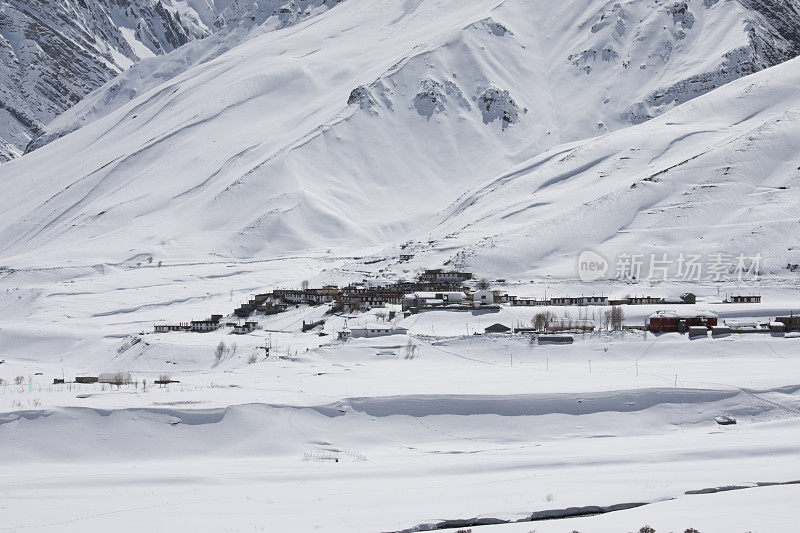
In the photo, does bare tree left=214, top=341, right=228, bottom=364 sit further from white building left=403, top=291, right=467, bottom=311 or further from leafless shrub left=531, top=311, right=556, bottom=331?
leafless shrub left=531, top=311, right=556, bottom=331

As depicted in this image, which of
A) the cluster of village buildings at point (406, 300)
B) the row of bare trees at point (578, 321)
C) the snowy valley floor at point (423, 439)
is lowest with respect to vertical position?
the snowy valley floor at point (423, 439)

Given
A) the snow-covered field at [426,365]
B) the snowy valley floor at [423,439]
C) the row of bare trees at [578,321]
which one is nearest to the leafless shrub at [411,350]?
the snow-covered field at [426,365]

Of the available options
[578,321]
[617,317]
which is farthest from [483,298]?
[617,317]

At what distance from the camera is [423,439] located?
39.2 metres

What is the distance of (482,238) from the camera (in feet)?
354

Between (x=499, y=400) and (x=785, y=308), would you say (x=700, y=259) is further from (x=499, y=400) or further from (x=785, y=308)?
(x=499, y=400)

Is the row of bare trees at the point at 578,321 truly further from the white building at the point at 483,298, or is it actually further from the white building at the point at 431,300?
the white building at the point at 431,300

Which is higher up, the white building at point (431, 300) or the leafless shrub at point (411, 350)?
the white building at point (431, 300)

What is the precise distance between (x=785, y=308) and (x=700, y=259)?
21451 millimetres

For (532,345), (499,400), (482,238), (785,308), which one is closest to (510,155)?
(482,238)

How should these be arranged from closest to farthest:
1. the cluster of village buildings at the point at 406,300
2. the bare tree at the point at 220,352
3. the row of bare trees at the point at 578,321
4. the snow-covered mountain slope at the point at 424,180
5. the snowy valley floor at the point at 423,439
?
the snowy valley floor at the point at 423,439, the row of bare trees at the point at 578,321, the bare tree at the point at 220,352, the cluster of village buildings at the point at 406,300, the snow-covered mountain slope at the point at 424,180

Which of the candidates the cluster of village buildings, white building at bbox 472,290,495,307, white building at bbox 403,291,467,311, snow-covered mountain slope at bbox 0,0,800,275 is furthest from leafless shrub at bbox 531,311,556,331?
snow-covered mountain slope at bbox 0,0,800,275

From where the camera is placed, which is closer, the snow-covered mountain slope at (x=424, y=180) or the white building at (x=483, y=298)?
the white building at (x=483, y=298)

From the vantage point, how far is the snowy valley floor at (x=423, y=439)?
28.5 meters
